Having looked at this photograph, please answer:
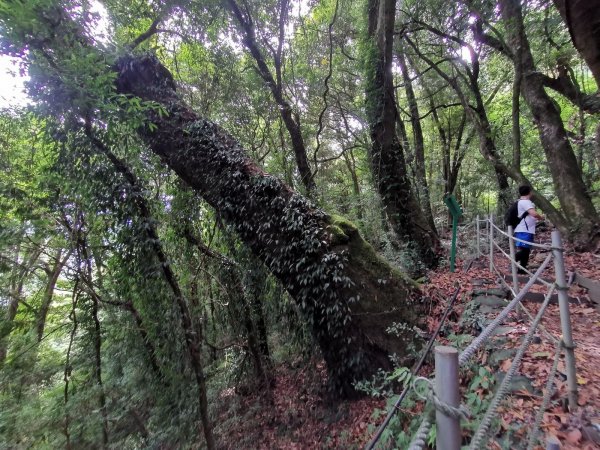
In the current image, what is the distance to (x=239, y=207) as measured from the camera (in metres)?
5.65

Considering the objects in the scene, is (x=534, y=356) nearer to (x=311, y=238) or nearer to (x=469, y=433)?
(x=469, y=433)

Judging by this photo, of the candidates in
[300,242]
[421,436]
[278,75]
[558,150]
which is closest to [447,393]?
[421,436]

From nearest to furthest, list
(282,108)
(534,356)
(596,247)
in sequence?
1. (534,356)
2. (596,247)
3. (282,108)

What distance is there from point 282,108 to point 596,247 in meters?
7.77

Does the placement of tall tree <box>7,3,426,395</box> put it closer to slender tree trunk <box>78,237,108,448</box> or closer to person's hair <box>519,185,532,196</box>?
slender tree trunk <box>78,237,108,448</box>

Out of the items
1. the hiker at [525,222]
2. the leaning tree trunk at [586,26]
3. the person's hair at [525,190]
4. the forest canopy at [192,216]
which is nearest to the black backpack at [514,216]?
the hiker at [525,222]

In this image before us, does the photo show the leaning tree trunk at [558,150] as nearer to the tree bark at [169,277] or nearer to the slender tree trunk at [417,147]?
the slender tree trunk at [417,147]

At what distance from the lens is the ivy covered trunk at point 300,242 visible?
4.85 metres

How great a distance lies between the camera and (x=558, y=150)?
775 centimetres

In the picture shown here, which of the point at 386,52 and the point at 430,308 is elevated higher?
the point at 386,52

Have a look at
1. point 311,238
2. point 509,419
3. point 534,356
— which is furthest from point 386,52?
point 509,419

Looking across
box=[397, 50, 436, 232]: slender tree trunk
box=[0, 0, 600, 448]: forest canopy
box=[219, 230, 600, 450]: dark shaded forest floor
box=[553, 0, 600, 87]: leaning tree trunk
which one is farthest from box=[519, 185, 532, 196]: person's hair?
box=[397, 50, 436, 232]: slender tree trunk

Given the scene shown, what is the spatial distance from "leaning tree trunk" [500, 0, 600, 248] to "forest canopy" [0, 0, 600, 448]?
0.04 meters

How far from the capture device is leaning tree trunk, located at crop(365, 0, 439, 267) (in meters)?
7.79
